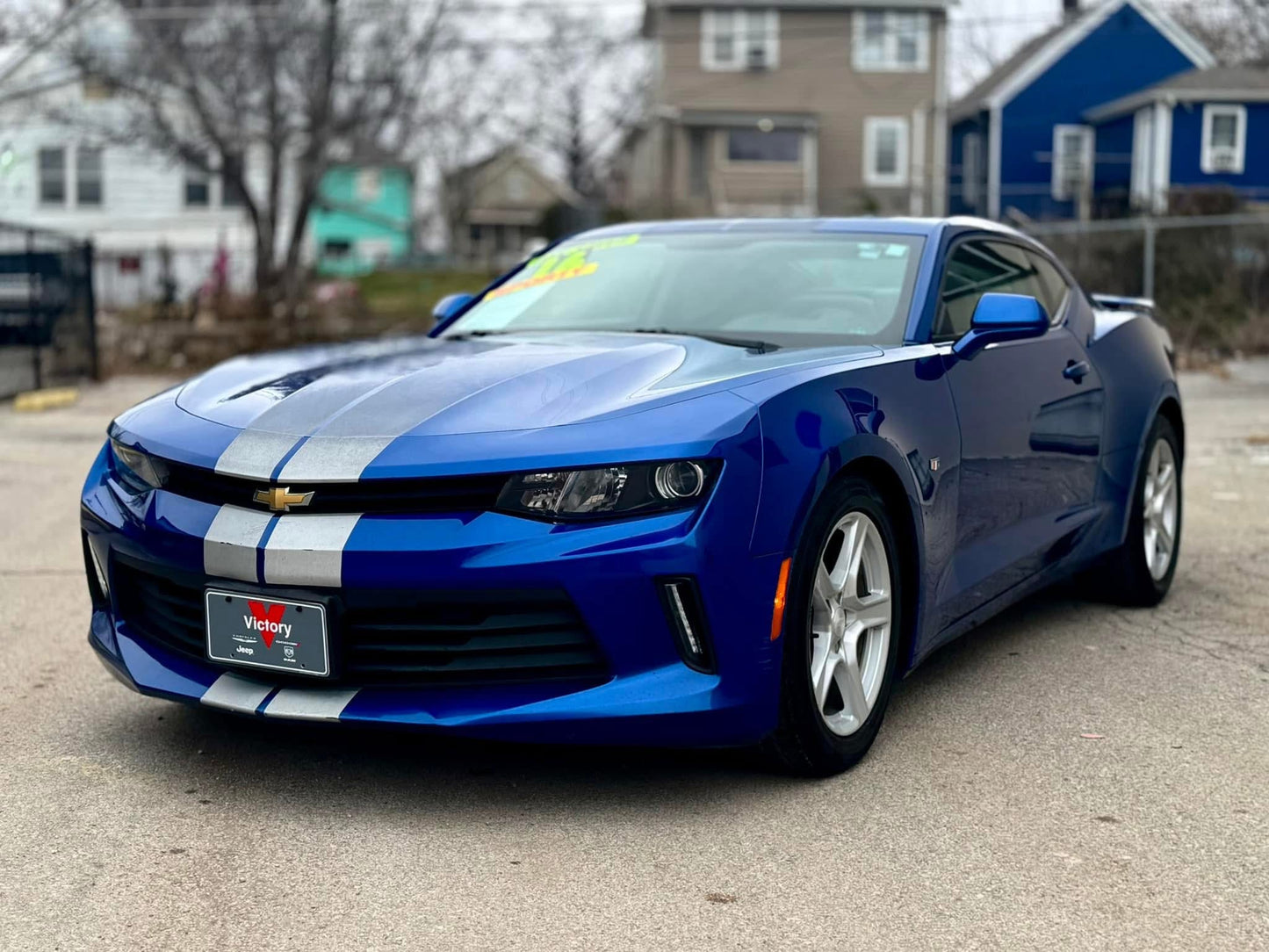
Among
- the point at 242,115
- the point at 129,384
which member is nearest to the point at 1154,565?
the point at 129,384

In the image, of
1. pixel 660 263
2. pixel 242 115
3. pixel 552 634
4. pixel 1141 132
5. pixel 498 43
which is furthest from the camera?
pixel 1141 132

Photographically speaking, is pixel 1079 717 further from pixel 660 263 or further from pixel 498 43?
pixel 498 43

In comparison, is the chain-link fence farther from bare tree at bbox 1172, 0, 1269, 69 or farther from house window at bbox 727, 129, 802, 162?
house window at bbox 727, 129, 802, 162

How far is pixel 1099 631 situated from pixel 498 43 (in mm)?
24402

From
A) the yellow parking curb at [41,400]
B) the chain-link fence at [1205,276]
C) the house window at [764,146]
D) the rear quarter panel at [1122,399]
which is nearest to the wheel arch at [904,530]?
the rear quarter panel at [1122,399]

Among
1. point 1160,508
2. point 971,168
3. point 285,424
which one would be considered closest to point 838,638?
point 285,424

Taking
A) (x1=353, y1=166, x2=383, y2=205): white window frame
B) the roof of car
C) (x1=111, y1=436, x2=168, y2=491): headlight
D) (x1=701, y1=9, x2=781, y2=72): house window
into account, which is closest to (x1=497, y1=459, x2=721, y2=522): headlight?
(x1=111, y1=436, x2=168, y2=491): headlight

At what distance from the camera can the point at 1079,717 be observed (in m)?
4.36

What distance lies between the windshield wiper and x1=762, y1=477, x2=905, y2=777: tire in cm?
59

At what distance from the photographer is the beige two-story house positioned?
126 ft

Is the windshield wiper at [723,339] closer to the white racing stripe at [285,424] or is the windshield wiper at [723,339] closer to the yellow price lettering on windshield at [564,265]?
the yellow price lettering on windshield at [564,265]

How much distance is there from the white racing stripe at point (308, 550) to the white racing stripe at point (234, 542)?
46mm

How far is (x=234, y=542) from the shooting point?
3.46 m

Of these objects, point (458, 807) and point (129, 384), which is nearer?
point (458, 807)
